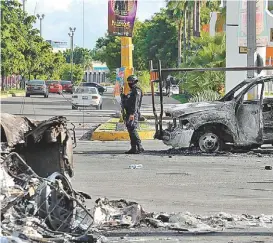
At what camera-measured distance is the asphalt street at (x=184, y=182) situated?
36.2 feet

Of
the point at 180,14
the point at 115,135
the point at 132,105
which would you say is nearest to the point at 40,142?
the point at 132,105

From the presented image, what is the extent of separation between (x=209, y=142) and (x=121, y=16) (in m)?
9.40

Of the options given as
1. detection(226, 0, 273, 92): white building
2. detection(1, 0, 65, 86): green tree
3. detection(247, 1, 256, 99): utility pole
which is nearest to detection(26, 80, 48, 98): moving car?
detection(1, 0, 65, 86): green tree

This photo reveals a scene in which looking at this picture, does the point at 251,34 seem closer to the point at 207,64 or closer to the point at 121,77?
the point at 121,77

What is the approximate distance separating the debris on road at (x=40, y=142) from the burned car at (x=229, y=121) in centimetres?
904

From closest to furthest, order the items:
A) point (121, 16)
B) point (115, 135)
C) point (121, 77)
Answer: point (115, 135) → point (121, 16) → point (121, 77)

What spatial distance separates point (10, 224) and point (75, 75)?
97.7 meters

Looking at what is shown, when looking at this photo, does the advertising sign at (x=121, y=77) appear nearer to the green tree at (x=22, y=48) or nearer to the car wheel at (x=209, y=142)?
the car wheel at (x=209, y=142)

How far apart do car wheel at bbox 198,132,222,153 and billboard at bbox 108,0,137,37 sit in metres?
9.04

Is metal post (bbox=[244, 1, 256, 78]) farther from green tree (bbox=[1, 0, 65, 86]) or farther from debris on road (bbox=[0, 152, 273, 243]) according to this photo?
green tree (bbox=[1, 0, 65, 86])

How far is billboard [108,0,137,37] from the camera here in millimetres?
26875

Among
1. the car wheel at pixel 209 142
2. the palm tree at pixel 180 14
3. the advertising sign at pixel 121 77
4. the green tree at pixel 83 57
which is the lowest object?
the car wheel at pixel 209 142

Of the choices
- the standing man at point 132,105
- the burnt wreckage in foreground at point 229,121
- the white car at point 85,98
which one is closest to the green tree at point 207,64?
the white car at point 85,98

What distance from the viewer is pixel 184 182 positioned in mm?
14133
